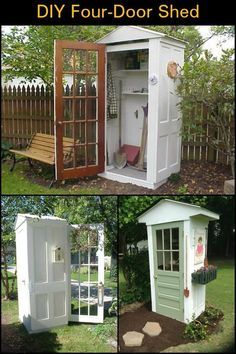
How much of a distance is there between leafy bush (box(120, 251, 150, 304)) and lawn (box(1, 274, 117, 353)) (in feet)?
0.82

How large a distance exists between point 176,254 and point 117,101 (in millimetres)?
2301

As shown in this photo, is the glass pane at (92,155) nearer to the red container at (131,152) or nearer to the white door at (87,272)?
Result: the red container at (131,152)

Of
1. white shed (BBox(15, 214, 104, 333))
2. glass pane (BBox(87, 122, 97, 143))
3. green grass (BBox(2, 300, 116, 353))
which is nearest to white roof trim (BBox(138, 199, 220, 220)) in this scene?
white shed (BBox(15, 214, 104, 333))

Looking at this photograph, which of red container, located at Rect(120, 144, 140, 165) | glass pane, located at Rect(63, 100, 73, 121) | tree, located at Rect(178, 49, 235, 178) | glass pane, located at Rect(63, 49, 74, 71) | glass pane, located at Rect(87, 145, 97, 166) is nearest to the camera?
tree, located at Rect(178, 49, 235, 178)

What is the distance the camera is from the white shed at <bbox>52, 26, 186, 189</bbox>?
3.81 m

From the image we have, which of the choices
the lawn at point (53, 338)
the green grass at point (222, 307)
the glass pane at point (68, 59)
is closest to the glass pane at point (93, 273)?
the lawn at point (53, 338)

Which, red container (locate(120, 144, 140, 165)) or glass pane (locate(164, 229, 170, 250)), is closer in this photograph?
glass pane (locate(164, 229, 170, 250))

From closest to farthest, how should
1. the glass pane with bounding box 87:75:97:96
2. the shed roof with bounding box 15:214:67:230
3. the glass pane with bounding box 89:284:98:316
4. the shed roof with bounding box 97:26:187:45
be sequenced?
the shed roof with bounding box 15:214:67:230 → the glass pane with bounding box 89:284:98:316 → the shed roof with bounding box 97:26:187:45 → the glass pane with bounding box 87:75:97:96

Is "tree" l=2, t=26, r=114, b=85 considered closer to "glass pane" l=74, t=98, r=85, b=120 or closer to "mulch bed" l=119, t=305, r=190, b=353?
"glass pane" l=74, t=98, r=85, b=120

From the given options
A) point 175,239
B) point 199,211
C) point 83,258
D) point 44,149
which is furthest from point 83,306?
point 44,149

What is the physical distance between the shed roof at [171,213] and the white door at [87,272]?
409 millimetres

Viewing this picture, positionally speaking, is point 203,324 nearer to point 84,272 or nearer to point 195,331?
point 195,331

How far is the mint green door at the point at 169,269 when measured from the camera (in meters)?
3.05
